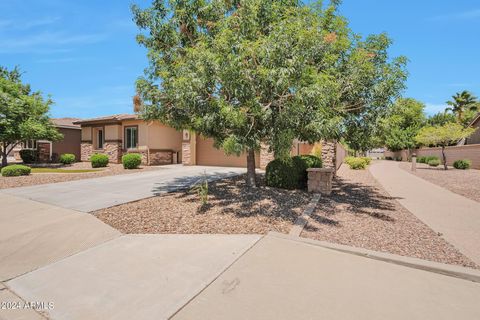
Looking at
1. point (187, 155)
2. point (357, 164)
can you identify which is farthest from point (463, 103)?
A: point (187, 155)

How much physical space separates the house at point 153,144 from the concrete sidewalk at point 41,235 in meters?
12.4

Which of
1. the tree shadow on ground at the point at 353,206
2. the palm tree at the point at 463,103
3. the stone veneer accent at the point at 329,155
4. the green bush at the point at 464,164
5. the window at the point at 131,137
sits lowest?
the tree shadow on ground at the point at 353,206

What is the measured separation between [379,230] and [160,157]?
691 inches

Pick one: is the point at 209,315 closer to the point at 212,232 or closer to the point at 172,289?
the point at 172,289

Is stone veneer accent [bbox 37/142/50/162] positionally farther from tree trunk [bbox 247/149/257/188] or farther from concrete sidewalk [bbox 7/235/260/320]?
concrete sidewalk [bbox 7/235/260/320]

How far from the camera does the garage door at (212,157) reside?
19.0 meters

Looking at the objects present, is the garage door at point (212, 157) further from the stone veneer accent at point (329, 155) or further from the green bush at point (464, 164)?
the green bush at point (464, 164)

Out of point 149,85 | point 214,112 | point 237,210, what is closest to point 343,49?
point 214,112

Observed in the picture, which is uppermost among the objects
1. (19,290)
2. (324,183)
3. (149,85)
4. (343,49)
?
(343,49)

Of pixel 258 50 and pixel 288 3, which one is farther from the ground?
pixel 288 3

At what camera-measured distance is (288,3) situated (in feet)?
25.6

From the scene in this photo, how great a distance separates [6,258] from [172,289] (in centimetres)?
304

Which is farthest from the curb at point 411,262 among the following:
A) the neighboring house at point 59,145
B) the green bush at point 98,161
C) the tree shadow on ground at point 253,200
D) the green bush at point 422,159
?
the green bush at point 422,159

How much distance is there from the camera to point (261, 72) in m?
5.50
